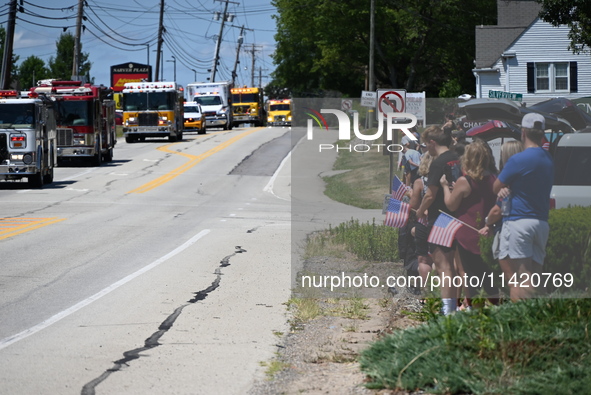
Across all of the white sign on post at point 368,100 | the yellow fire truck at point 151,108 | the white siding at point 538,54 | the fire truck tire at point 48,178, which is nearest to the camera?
the white sign on post at point 368,100

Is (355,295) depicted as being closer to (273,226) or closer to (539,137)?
(539,137)

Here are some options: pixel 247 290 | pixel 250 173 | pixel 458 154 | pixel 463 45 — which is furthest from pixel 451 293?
pixel 463 45

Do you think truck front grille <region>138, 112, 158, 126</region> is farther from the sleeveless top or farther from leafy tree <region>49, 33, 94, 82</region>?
leafy tree <region>49, 33, 94, 82</region>

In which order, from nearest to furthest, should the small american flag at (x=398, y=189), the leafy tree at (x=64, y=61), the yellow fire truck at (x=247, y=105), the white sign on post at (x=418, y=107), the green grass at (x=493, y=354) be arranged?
the green grass at (x=493, y=354) → the small american flag at (x=398, y=189) → the white sign on post at (x=418, y=107) → the yellow fire truck at (x=247, y=105) → the leafy tree at (x=64, y=61)

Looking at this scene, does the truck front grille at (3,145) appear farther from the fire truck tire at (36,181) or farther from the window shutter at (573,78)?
the window shutter at (573,78)

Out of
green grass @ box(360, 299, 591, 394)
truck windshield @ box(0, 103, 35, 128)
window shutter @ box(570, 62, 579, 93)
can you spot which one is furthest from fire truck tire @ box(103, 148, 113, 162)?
green grass @ box(360, 299, 591, 394)

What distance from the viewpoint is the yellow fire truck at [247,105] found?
73.6m

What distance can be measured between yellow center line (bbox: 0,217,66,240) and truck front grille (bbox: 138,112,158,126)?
26.7 m

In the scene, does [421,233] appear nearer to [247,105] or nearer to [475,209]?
[475,209]

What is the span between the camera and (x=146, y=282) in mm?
12352

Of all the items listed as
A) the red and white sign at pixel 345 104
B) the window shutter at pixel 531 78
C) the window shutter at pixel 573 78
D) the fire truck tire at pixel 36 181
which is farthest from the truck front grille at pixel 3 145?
the window shutter at pixel 573 78

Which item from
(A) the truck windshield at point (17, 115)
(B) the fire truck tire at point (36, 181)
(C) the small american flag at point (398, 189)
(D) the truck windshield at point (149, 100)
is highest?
(D) the truck windshield at point (149, 100)

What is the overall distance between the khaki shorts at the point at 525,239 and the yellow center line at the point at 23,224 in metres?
11.6

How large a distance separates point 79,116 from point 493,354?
30.6m
